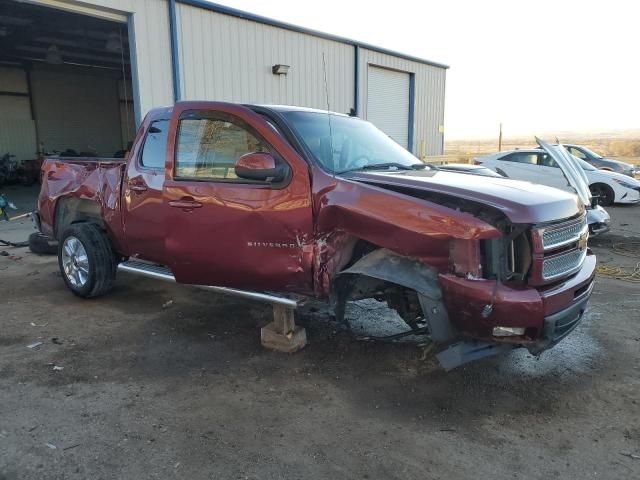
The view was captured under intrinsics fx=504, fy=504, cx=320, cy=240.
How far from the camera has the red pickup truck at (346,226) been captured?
3.10m

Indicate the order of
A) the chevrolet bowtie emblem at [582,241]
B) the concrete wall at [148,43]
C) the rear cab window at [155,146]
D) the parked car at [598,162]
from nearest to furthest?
the chevrolet bowtie emblem at [582,241] → the rear cab window at [155,146] → the concrete wall at [148,43] → the parked car at [598,162]

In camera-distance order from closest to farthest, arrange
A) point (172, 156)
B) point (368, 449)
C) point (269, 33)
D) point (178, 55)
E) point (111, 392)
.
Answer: point (368, 449) < point (111, 392) < point (172, 156) < point (178, 55) < point (269, 33)

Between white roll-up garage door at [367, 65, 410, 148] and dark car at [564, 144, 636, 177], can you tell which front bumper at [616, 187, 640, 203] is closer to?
dark car at [564, 144, 636, 177]

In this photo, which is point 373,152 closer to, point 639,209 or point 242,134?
point 242,134

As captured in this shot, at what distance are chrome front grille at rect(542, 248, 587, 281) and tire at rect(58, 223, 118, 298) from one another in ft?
14.3

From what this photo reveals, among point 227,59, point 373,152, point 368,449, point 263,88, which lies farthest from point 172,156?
point 263,88

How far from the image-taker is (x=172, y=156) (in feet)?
14.3

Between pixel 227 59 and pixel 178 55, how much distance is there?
1366mm

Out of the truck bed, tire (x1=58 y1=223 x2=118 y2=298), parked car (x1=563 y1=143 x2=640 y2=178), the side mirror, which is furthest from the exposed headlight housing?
tire (x1=58 y1=223 x2=118 y2=298)

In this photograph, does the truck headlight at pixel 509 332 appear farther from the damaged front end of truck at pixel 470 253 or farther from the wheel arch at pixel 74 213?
the wheel arch at pixel 74 213

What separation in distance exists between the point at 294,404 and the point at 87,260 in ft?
10.4

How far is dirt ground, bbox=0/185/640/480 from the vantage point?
2773 mm

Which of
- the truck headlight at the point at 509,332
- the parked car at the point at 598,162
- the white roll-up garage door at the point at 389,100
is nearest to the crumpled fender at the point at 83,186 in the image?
the truck headlight at the point at 509,332

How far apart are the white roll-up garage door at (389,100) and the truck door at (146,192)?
1152 centimetres
